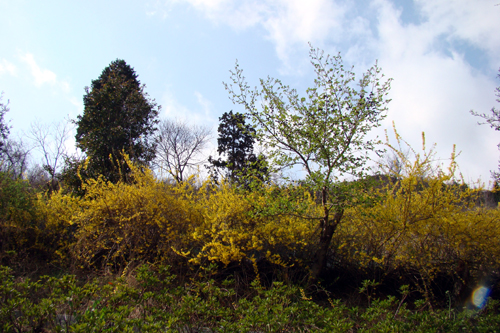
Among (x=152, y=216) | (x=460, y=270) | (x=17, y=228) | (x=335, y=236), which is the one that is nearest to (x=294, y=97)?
(x=335, y=236)

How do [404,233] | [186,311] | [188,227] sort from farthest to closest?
[188,227] → [404,233] → [186,311]

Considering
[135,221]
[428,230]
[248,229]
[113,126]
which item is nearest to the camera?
[428,230]

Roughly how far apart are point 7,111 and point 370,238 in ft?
61.3

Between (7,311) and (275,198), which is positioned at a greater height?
(275,198)

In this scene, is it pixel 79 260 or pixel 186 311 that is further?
pixel 79 260

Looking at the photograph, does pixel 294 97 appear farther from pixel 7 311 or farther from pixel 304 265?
pixel 7 311

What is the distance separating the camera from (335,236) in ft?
15.8

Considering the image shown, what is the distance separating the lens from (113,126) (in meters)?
11.7

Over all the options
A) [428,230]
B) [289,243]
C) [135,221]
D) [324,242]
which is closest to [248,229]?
[289,243]

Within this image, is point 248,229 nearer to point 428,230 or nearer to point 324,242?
point 324,242

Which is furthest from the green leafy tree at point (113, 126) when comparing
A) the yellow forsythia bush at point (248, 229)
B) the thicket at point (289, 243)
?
the yellow forsythia bush at point (248, 229)

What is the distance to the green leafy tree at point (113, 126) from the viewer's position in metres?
11.1

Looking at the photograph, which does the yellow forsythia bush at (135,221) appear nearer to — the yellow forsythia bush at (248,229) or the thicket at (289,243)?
the thicket at (289,243)

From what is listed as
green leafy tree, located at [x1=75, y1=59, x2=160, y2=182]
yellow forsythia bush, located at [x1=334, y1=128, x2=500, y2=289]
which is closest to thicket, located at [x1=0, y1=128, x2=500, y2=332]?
yellow forsythia bush, located at [x1=334, y1=128, x2=500, y2=289]
